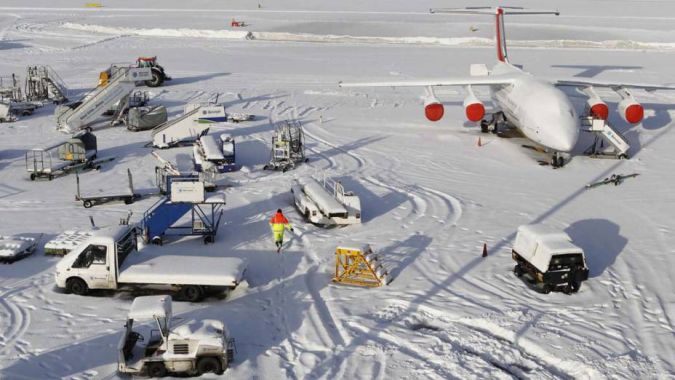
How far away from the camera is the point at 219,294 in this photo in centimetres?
1964

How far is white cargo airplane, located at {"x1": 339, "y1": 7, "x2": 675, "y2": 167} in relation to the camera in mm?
32000

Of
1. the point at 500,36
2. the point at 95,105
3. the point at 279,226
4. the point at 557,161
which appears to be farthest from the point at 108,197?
the point at 500,36

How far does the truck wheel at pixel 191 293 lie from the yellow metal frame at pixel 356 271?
4054 mm

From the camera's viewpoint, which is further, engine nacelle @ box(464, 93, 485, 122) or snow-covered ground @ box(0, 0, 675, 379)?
engine nacelle @ box(464, 93, 485, 122)

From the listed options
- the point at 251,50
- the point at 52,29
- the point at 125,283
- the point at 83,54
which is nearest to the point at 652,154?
the point at 125,283

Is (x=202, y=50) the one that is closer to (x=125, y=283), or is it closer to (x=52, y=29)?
(x=52, y=29)

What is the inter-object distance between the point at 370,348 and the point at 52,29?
81784mm

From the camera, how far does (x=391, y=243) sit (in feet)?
77.7

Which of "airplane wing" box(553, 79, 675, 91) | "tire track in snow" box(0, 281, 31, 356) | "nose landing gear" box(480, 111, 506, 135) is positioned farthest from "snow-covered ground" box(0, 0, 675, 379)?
"airplane wing" box(553, 79, 675, 91)

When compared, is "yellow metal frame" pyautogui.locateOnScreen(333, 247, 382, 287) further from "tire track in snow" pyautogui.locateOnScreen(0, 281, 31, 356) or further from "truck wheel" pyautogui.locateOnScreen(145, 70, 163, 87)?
"truck wheel" pyautogui.locateOnScreen(145, 70, 163, 87)

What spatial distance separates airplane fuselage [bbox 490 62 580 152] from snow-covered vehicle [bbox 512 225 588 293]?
38.6 ft

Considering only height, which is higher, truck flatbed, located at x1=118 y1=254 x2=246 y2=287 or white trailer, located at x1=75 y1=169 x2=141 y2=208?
white trailer, located at x1=75 y1=169 x2=141 y2=208

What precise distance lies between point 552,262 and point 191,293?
10.1m

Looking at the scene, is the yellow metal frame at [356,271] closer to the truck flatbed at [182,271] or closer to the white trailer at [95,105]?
the truck flatbed at [182,271]
